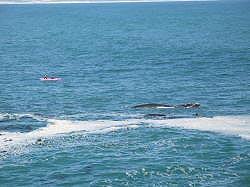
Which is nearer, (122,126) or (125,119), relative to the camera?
(122,126)

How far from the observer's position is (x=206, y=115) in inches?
3031

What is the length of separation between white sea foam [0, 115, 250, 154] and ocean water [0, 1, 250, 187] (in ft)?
0.37

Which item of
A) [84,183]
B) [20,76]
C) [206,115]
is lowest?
[84,183]

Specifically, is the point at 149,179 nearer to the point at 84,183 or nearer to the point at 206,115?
the point at 84,183

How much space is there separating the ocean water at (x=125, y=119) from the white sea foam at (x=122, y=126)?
0.11 m

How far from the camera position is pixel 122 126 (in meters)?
71.6

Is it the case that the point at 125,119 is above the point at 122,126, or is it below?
above

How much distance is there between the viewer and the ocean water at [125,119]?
56625 mm

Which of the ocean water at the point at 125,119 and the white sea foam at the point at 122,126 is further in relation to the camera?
the white sea foam at the point at 122,126

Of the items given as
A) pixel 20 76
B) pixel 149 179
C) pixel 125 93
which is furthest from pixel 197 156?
pixel 20 76

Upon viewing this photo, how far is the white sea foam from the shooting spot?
67438 mm

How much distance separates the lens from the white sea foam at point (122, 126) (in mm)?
67438

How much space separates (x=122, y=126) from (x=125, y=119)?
3.94 meters

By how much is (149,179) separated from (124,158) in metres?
6.18
